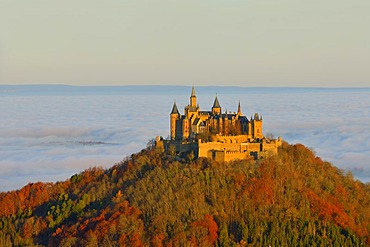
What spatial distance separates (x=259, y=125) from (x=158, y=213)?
12.1 meters

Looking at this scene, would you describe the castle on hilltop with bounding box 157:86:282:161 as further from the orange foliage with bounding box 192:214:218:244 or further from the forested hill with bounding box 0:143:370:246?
the orange foliage with bounding box 192:214:218:244

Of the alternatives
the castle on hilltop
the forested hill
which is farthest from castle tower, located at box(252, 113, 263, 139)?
the forested hill

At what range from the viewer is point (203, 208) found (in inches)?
2176

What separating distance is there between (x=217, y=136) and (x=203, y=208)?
7.43m

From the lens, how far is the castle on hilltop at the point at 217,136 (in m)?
60.3

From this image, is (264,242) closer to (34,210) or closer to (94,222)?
(94,222)

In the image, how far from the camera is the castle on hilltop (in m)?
60.3

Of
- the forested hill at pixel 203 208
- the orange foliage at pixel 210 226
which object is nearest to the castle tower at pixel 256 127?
the forested hill at pixel 203 208

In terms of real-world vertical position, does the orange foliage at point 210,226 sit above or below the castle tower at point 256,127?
below

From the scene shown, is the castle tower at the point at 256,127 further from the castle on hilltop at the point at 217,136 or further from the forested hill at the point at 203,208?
the forested hill at the point at 203,208

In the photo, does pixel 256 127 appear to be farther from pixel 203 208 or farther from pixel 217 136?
pixel 203 208

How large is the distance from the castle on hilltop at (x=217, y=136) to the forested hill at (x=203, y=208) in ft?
3.18

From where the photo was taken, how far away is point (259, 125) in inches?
2431

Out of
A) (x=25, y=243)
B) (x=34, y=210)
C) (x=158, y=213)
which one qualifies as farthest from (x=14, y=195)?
(x=158, y=213)
